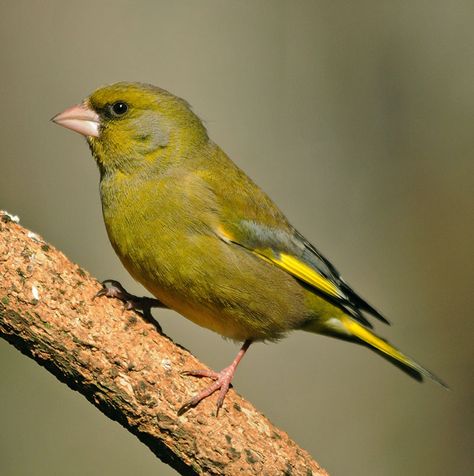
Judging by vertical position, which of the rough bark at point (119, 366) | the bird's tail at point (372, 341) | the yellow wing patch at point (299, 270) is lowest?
the rough bark at point (119, 366)

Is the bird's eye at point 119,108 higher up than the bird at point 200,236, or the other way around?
the bird's eye at point 119,108

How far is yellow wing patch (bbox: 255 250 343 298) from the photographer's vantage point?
183 inches

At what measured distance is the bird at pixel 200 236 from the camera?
4.15m

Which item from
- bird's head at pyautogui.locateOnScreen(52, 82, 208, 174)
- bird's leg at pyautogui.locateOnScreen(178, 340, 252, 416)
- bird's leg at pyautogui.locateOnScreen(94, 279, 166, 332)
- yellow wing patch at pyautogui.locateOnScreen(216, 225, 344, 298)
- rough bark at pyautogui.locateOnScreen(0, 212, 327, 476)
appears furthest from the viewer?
yellow wing patch at pyautogui.locateOnScreen(216, 225, 344, 298)

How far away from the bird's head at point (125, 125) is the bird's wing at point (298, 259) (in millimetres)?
568

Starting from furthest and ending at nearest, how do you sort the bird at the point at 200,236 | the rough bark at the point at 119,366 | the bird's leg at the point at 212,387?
the bird at the point at 200,236, the bird's leg at the point at 212,387, the rough bark at the point at 119,366

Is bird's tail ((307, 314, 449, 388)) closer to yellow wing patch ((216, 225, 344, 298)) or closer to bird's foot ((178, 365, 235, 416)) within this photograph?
yellow wing patch ((216, 225, 344, 298))

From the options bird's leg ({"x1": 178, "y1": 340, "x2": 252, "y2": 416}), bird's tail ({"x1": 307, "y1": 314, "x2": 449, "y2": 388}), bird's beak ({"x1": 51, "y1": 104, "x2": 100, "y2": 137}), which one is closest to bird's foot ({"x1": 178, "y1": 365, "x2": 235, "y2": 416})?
bird's leg ({"x1": 178, "y1": 340, "x2": 252, "y2": 416})

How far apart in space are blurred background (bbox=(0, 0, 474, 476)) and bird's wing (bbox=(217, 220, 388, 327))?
2224 millimetres

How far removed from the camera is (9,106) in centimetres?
754

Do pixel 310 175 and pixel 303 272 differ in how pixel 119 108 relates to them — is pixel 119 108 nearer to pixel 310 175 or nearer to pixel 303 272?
pixel 303 272

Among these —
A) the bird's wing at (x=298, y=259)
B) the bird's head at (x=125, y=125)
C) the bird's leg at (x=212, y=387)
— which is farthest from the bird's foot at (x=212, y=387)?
the bird's head at (x=125, y=125)

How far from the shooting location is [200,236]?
4.24 m

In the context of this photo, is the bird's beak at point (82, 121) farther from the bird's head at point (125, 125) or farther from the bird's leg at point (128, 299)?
the bird's leg at point (128, 299)
